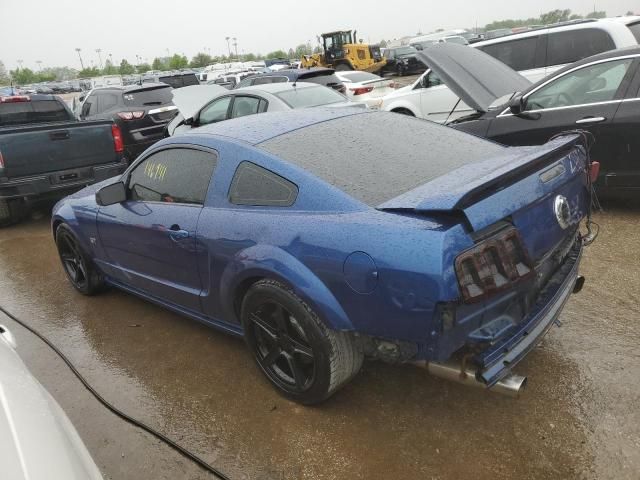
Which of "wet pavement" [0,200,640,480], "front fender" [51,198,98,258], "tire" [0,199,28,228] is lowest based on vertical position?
"wet pavement" [0,200,640,480]

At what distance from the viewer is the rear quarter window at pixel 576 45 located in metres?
7.09

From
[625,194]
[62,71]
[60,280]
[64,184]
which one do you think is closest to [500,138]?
[625,194]

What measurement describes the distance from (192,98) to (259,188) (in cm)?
709

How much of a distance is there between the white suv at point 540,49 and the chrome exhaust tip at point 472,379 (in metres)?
4.95

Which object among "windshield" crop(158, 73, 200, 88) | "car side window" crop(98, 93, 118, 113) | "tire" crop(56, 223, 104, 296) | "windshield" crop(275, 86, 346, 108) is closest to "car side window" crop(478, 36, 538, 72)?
A: "windshield" crop(275, 86, 346, 108)

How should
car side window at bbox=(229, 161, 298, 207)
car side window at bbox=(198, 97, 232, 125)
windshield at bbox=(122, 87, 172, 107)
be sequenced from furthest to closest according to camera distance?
windshield at bbox=(122, 87, 172, 107) < car side window at bbox=(198, 97, 232, 125) < car side window at bbox=(229, 161, 298, 207)

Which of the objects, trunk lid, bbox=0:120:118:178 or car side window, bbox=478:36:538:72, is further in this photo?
car side window, bbox=478:36:538:72

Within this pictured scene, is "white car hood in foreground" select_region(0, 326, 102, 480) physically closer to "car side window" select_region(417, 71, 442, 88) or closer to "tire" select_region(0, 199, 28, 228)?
"tire" select_region(0, 199, 28, 228)

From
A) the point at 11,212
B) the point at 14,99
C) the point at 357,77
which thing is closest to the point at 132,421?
the point at 11,212

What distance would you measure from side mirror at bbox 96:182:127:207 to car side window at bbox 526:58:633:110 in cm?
404

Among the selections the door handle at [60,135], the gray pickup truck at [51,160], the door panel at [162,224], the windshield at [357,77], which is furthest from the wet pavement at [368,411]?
the windshield at [357,77]

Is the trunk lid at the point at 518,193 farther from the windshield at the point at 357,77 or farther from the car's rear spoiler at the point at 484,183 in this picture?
the windshield at the point at 357,77

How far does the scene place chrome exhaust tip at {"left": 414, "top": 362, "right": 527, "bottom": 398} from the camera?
2.12 meters

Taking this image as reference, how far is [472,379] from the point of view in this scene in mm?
2121
